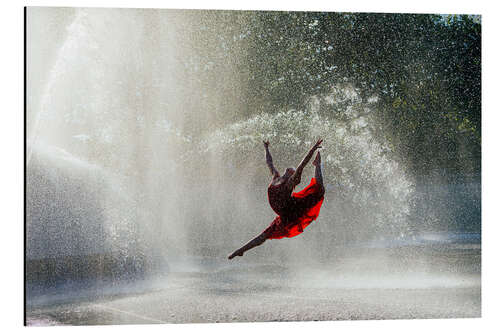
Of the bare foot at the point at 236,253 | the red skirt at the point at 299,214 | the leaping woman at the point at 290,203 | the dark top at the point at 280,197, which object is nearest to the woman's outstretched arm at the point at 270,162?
the leaping woman at the point at 290,203

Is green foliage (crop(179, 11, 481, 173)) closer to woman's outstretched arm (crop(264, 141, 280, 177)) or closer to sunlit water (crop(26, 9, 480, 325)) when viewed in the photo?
sunlit water (crop(26, 9, 480, 325))

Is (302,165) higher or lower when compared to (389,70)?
lower

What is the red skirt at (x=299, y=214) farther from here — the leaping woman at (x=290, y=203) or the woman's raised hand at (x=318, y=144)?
the woman's raised hand at (x=318, y=144)

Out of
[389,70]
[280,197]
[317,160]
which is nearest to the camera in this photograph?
[280,197]

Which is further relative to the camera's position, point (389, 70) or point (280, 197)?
point (389, 70)

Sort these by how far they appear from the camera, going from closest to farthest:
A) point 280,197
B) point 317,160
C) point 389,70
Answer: point 280,197 → point 317,160 → point 389,70

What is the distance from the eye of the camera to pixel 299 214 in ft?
15.5

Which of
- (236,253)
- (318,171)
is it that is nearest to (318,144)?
(318,171)

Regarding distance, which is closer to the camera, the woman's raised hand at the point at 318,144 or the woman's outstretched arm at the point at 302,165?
the woman's outstretched arm at the point at 302,165

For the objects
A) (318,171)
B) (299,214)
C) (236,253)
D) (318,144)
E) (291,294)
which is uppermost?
(318,144)

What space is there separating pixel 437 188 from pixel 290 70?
7.01ft

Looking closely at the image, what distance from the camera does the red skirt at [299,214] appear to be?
4707mm

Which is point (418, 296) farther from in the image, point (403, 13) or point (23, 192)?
point (23, 192)

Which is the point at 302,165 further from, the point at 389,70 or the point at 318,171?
the point at 389,70
